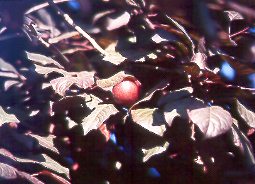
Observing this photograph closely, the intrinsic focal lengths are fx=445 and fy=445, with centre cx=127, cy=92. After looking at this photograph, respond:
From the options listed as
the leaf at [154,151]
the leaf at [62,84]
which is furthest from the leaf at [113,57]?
the leaf at [154,151]

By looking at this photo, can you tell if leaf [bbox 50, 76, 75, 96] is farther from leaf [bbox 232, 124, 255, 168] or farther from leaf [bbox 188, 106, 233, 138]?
leaf [bbox 232, 124, 255, 168]

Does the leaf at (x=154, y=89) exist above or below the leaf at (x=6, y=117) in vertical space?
below

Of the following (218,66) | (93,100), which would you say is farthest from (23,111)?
(218,66)

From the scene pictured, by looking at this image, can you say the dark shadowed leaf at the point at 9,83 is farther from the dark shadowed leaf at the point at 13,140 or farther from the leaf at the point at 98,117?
the leaf at the point at 98,117

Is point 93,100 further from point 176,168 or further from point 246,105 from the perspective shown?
point 246,105

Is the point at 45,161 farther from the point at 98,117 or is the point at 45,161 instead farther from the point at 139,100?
the point at 139,100

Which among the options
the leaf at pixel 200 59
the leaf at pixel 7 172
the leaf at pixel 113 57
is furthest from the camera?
the leaf at pixel 113 57
